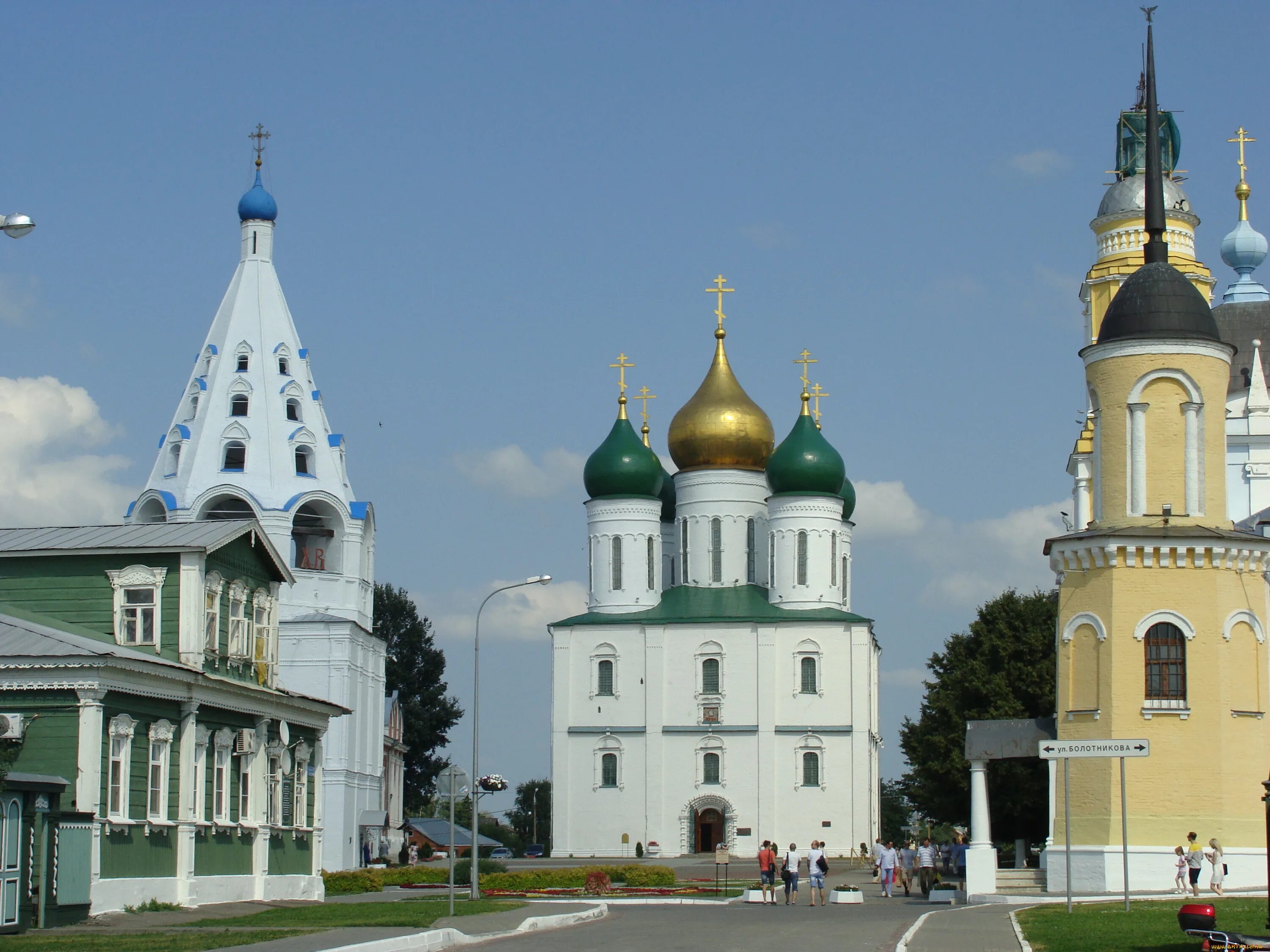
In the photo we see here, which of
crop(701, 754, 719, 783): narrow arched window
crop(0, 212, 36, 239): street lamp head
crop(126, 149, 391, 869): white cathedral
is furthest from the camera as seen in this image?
crop(701, 754, 719, 783): narrow arched window

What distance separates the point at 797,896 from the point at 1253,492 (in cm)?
2957

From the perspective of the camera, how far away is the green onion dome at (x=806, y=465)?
6575 cm

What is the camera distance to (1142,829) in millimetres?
28469

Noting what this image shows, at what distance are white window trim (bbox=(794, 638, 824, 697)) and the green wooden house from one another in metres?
33.5

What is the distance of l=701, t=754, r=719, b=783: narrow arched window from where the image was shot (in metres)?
64.2

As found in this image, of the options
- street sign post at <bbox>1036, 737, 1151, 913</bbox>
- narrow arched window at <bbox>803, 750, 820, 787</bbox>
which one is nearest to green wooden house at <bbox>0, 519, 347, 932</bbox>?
street sign post at <bbox>1036, 737, 1151, 913</bbox>

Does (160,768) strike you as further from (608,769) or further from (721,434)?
(721,434)

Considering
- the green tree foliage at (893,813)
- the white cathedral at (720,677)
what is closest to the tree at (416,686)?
the white cathedral at (720,677)

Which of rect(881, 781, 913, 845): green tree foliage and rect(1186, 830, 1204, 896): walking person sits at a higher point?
rect(1186, 830, 1204, 896): walking person

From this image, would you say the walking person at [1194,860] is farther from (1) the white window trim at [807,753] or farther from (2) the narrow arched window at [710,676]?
(2) the narrow arched window at [710,676]

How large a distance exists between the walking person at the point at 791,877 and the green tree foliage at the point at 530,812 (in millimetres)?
76636

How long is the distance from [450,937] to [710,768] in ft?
149

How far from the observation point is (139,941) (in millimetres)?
18719

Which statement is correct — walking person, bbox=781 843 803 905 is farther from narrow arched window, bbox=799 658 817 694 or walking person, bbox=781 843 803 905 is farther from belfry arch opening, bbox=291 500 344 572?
narrow arched window, bbox=799 658 817 694
